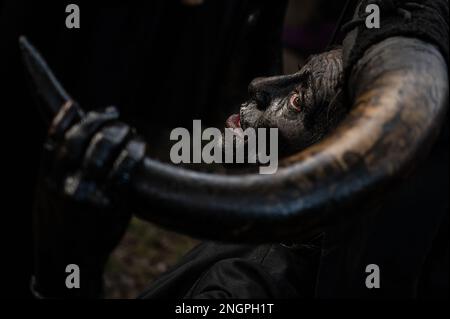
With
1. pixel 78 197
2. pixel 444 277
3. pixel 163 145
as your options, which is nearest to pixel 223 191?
pixel 78 197

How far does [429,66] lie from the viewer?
0.98 m

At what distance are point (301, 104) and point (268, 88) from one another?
0.12 m

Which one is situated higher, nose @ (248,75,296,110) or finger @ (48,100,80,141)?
nose @ (248,75,296,110)

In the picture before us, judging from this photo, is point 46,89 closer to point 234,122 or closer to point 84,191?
point 84,191

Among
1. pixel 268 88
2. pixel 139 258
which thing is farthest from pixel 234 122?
pixel 139 258

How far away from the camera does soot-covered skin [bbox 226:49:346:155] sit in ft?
4.40

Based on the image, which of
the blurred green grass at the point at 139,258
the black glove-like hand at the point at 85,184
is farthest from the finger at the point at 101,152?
the blurred green grass at the point at 139,258

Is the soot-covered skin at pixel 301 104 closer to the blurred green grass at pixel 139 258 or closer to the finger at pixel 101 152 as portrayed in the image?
the finger at pixel 101 152

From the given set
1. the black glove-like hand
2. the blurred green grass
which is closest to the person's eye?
the black glove-like hand

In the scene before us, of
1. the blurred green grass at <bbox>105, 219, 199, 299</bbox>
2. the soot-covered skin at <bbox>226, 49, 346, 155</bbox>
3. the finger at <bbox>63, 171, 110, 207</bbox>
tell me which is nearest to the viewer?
the finger at <bbox>63, 171, 110, 207</bbox>

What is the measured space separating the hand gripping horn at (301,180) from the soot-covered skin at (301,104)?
0.35 meters

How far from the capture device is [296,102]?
1.40 meters

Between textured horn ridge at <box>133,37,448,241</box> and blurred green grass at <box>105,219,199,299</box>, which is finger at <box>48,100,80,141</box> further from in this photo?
blurred green grass at <box>105,219,199,299</box>

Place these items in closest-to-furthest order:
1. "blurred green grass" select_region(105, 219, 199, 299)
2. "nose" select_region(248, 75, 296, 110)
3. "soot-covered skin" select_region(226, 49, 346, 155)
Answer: "soot-covered skin" select_region(226, 49, 346, 155), "nose" select_region(248, 75, 296, 110), "blurred green grass" select_region(105, 219, 199, 299)
